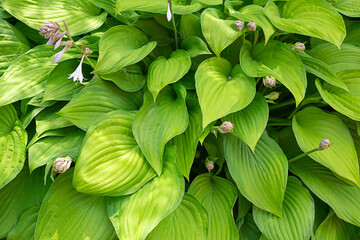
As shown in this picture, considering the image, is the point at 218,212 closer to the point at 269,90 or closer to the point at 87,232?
the point at 87,232

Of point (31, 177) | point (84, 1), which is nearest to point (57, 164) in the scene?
point (31, 177)

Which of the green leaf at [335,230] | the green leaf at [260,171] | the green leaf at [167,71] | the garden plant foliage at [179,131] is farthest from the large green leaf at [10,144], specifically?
the green leaf at [335,230]

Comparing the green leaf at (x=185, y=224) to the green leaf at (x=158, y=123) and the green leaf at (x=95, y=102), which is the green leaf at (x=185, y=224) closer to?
the green leaf at (x=158, y=123)

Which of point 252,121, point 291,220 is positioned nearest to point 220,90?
point 252,121

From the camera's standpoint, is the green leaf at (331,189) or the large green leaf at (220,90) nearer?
the large green leaf at (220,90)

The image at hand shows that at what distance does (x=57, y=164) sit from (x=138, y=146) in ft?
0.99

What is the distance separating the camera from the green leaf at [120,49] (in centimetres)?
138

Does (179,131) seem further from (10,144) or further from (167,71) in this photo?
(10,144)

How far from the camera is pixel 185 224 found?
49.6 inches

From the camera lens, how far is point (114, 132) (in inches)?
51.3

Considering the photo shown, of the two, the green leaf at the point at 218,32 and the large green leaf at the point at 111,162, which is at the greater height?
the green leaf at the point at 218,32

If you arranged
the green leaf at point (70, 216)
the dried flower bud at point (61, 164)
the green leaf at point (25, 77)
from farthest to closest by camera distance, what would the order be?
the green leaf at point (25, 77), the green leaf at point (70, 216), the dried flower bud at point (61, 164)

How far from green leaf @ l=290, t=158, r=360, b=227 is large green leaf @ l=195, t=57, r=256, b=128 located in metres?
0.41

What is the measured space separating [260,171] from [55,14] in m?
1.19
